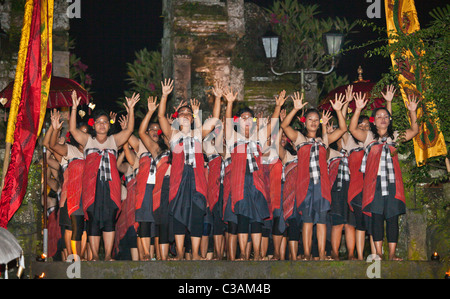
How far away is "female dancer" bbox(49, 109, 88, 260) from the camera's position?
30.5 ft

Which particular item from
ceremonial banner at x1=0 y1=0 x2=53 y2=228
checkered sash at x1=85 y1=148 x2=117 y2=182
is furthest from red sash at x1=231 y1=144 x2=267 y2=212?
ceremonial banner at x1=0 y1=0 x2=53 y2=228

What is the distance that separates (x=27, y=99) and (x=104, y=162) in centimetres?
124

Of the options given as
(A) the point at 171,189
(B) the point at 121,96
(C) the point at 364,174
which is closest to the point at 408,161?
(C) the point at 364,174

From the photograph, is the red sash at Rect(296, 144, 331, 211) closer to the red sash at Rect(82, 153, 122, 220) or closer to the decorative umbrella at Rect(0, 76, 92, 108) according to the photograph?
the red sash at Rect(82, 153, 122, 220)

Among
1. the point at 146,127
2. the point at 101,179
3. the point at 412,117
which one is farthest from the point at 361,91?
the point at 101,179

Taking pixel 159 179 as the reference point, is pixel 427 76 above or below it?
above

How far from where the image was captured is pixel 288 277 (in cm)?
871

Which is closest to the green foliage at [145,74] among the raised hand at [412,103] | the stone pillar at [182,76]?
the stone pillar at [182,76]

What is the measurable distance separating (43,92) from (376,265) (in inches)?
168

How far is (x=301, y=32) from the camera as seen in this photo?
17.2 meters

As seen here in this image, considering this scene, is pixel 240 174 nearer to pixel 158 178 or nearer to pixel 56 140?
pixel 158 178

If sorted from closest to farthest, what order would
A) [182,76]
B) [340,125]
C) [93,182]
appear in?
[93,182] → [340,125] → [182,76]

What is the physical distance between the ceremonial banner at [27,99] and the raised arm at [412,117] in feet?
14.1

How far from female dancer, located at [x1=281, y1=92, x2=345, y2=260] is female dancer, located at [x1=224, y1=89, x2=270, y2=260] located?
43cm
